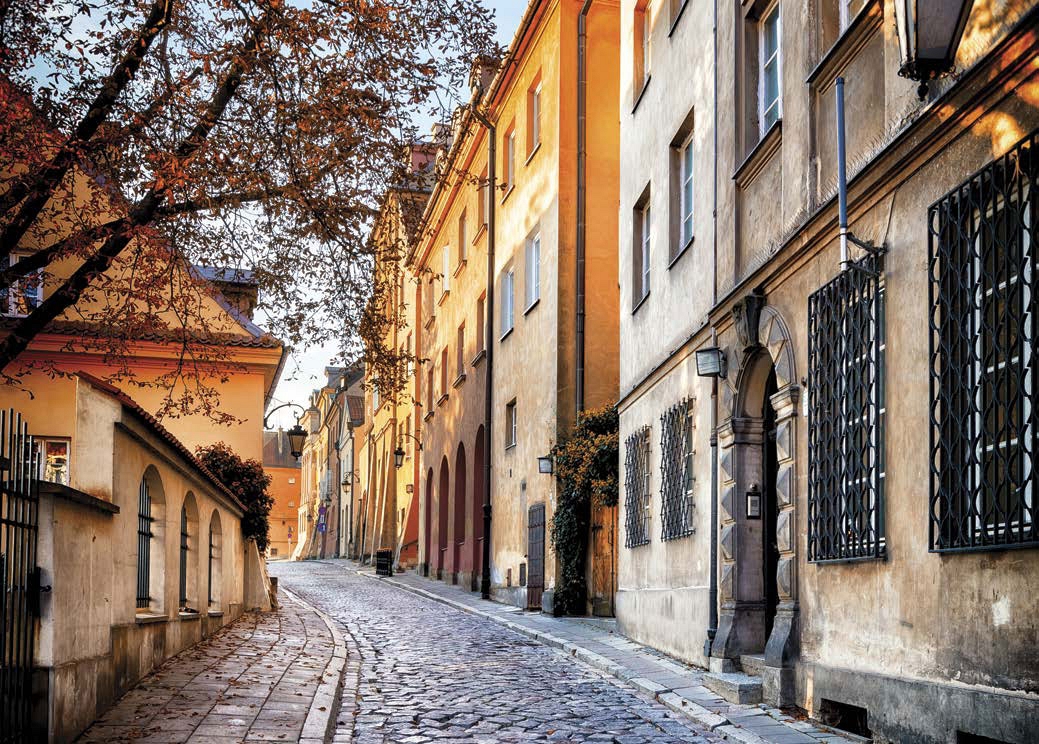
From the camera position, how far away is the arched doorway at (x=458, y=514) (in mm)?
31109

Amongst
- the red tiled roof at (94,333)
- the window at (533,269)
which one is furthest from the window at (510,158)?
the red tiled roof at (94,333)

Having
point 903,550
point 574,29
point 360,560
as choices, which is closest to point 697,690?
point 903,550

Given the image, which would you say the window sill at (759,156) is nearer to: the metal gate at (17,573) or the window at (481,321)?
the metal gate at (17,573)

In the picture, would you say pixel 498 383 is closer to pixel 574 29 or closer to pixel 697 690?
pixel 574 29

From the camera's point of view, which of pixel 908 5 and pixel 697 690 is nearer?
pixel 908 5

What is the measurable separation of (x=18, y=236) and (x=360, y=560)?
44.2 meters

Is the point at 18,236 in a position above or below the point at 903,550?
above

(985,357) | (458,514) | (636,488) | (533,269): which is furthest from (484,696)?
(458,514)

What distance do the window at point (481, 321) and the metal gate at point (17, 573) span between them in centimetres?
2194

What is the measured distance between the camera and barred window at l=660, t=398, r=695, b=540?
1336cm

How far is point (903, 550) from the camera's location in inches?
300

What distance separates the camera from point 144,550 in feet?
37.7

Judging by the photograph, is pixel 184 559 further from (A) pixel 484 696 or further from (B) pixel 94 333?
(B) pixel 94 333

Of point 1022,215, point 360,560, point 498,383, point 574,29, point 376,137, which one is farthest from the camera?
point 360,560
